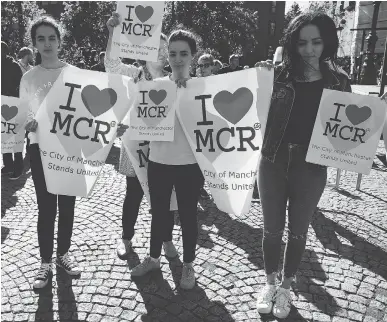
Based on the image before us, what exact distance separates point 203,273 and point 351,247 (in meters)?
1.65

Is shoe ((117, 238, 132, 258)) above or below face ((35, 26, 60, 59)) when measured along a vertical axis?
below

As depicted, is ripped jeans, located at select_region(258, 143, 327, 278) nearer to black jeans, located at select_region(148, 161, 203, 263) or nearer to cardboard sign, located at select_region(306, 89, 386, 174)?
cardboard sign, located at select_region(306, 89, 386, 174)

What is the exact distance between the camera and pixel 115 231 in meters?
4.09

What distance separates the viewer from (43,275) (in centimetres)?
299

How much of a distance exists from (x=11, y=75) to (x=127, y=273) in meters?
3.88

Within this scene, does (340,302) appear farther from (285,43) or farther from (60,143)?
(60,143)

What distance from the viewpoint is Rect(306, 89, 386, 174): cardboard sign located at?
2.40m

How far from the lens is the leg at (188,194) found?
9.06 ft

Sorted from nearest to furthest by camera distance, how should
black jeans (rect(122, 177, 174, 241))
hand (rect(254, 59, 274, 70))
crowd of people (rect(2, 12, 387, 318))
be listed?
crowd of people (rect(2, 12, 387, 318)), hand (rect(254, 59, 274, 70)), black jeans (rect(122, 177, 174, 241))

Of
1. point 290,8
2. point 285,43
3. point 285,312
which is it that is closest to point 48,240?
point 285,312

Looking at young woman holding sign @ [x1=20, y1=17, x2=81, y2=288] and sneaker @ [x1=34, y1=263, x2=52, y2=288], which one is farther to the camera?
sneaker @ [x1=34, y1=263, x2=52, y2=288]

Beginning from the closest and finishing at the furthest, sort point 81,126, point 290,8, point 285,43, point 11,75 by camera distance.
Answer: point 285,43 < point 81,126 < point 11,75 < point 290,8

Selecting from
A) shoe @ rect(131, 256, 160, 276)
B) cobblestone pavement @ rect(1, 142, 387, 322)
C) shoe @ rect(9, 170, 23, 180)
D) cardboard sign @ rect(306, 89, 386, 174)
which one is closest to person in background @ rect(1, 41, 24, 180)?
shoe @ rect(9, 170, 23, 180)

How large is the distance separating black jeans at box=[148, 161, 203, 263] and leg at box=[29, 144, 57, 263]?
788mm
